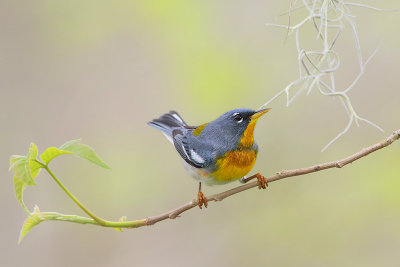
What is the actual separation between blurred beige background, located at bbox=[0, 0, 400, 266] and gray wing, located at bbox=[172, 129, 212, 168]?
1.53 feet

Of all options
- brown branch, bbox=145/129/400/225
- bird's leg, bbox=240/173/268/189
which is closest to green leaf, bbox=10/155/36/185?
brown branch, bbox=145/129/400/225

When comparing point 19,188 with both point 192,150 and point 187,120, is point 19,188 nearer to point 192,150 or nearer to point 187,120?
point 192,150

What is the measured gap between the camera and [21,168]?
1.72m

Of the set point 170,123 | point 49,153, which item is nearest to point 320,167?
point 49,153

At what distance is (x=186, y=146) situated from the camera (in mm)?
3635

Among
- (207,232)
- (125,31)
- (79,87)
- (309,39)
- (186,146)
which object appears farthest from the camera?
(79,87)

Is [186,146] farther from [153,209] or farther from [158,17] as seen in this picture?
[158,17]

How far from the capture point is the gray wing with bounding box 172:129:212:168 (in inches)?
133

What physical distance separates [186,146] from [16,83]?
2.49m

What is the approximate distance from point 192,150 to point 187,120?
1032 mm

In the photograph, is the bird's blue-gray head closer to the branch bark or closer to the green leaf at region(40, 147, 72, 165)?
the branch bark

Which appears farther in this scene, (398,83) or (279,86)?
(279,86)

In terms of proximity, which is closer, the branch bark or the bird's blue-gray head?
the branch bark

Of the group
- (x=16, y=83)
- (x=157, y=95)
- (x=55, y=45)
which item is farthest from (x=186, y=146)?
(x=16, y=83)
